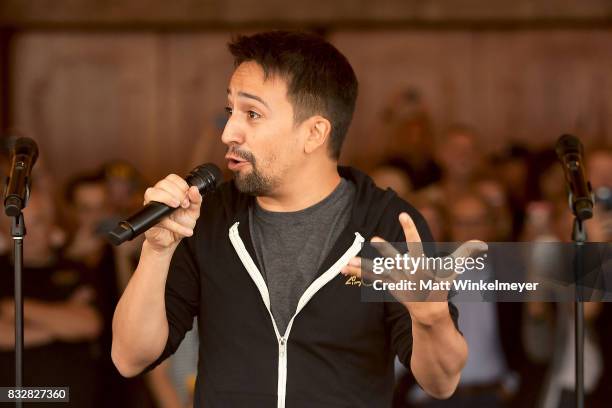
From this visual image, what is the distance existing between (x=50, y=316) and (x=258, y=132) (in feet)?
5.51

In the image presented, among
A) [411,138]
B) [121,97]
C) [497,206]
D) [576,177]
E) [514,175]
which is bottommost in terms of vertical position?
[576,177]

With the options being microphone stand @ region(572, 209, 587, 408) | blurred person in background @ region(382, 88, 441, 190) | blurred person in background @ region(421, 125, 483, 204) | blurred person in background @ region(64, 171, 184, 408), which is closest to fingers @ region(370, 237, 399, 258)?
microphone stand @ region(572, 209, 587, 408)

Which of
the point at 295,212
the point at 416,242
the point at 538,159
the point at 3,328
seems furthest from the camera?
the point at 538,159

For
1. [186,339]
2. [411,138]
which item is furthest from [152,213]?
[411,138]

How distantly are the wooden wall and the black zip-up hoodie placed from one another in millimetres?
3679

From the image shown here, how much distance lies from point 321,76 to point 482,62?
3814 mm

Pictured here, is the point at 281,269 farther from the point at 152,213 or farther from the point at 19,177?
the point at 19,177

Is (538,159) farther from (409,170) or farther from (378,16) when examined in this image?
(378,16)

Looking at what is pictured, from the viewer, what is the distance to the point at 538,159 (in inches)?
183

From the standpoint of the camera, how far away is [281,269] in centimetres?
197

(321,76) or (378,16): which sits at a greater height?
(378,16)

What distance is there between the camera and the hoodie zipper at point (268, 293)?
1.89 metres

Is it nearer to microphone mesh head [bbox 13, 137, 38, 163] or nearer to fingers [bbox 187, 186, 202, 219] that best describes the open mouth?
fingers [bbox 187, 186, 202, 219]

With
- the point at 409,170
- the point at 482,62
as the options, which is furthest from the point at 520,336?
the point at 482,62
